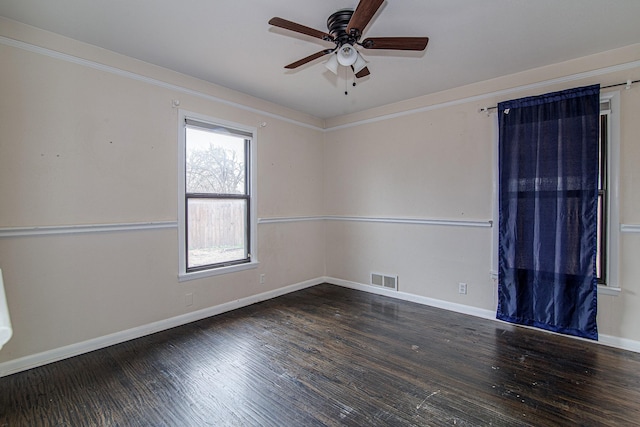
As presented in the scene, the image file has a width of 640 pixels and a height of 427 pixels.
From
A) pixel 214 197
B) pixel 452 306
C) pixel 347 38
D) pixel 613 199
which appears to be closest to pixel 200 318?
pixel 214 197

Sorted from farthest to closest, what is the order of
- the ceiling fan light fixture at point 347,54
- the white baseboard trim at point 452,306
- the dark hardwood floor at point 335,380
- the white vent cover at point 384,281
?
the white vent cover at point 384,281
the white baseboard trim at point 452,306
the ceiling fan light fixture at point 347,54
the dark hardwood floor at point 335,380

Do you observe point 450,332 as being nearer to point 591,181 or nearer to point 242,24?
point 591,181

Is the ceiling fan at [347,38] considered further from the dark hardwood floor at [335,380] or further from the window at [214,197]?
the dark hardwood floor at [335,380]

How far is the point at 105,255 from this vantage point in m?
2.77

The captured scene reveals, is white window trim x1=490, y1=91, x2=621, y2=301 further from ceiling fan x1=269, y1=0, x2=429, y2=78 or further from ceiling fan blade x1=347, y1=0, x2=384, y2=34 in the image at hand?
ceiling fan blade x1=347, y1=0, x2=384, y2=34

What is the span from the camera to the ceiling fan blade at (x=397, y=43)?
80.6 inches

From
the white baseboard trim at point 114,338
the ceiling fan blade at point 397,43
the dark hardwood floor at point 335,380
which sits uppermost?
the ceiling fan blade at point 397,43

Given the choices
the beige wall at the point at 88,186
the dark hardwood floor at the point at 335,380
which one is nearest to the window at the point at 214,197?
the beige wall at the point at 88,186

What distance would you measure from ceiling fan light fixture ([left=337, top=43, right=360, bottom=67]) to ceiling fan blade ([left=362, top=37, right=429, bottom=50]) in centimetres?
10

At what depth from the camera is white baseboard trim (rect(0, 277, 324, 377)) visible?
7.74ft

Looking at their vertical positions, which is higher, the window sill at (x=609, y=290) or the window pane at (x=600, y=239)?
the window pane at (x=600, y=239)

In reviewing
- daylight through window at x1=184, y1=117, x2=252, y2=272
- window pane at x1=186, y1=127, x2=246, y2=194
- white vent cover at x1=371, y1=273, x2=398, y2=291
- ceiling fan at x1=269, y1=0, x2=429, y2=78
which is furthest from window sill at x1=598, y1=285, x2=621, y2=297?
window pane at x1=186, y1=127, x2=246, y2=194

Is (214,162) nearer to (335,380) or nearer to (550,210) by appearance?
(335,380)

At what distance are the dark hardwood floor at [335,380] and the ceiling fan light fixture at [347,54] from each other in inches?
91.8
